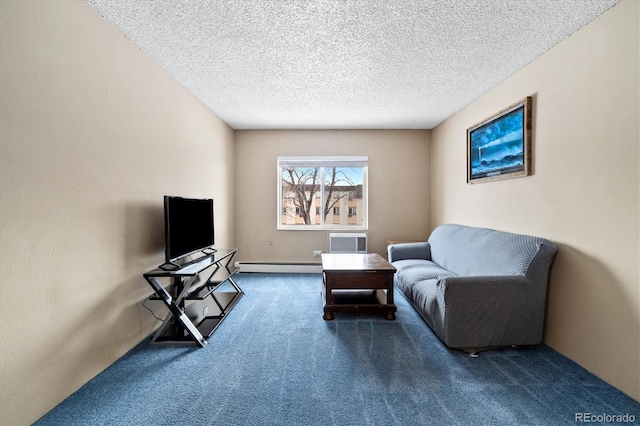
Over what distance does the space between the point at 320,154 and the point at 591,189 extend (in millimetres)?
3376

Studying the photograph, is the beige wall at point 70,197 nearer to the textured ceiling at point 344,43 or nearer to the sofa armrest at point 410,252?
the textured ceiling at point 344,43

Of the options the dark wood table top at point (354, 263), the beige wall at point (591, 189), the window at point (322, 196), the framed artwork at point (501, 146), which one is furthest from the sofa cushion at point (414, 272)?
the window at point (322, 196)

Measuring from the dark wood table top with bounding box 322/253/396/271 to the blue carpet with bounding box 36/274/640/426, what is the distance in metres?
0.57

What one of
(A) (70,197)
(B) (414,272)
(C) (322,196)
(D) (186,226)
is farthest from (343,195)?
(A) (70,197)

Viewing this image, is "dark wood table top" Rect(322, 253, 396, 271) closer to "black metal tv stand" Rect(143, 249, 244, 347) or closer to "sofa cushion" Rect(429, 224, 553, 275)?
"sofa cushion" Rect(429, 224, 553, 275)

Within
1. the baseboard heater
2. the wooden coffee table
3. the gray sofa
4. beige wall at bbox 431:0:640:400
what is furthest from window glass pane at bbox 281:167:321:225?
beige wall at bbox 431:0:640:400

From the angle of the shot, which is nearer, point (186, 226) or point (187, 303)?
point (186, 226)

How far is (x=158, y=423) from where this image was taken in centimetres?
138

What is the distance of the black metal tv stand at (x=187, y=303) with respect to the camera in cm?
207

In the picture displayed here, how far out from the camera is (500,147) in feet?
8.92

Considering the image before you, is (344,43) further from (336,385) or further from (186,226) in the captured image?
(336,385)

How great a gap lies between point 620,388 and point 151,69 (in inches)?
164

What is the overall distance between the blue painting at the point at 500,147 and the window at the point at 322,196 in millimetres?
1785

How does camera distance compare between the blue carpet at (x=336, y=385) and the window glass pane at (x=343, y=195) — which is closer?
the blue carpet at (x=336, y=385)
